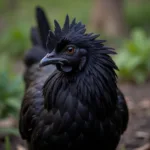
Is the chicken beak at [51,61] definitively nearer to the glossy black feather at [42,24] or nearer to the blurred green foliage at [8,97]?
the glossy black feather at [42,24]

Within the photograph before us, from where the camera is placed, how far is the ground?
19.3ft

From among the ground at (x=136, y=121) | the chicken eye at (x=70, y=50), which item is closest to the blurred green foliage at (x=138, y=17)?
the ground at (x=136, y=121)

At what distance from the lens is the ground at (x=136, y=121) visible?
588cm

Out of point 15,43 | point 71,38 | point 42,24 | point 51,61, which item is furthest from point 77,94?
point 15,43

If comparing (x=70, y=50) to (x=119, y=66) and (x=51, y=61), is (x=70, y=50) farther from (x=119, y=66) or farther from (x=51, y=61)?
(x=119, y=66)

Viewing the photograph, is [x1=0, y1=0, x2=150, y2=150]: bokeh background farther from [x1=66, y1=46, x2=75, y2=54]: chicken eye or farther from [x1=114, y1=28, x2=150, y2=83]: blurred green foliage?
[x1=66, y1=46, x2=75, y2=54]: chicken eye

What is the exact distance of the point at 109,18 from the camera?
12438mm

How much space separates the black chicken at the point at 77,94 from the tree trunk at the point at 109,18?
8274 mm

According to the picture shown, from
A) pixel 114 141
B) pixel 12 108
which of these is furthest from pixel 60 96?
pixel 12 108

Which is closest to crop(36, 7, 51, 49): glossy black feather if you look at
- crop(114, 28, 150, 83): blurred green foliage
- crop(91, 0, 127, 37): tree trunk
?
crop(114, 28, 150, 83): blurred green foliage

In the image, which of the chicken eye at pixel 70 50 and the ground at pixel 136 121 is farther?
the ground at pixel 136 121

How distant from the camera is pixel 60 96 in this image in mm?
4023

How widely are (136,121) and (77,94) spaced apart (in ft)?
9.41

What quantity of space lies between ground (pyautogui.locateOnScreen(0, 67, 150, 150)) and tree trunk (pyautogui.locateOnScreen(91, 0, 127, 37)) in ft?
14.1
